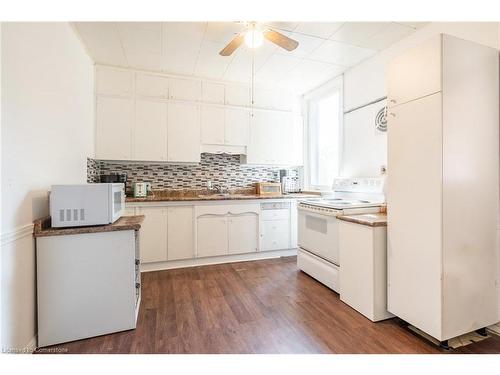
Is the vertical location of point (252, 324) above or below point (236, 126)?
below

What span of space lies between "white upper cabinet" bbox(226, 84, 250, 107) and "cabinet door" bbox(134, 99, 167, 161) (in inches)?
36.7

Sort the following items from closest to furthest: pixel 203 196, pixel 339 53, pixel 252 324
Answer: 1. pixel 252 324
2. pixel 339 53
3. pixel 203 196

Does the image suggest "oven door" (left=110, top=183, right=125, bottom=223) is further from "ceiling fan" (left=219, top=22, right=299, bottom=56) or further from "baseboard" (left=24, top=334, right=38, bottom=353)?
"ceiling fan" (left=219, top=22, right=299, bottom=56)

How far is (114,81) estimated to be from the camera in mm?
3172

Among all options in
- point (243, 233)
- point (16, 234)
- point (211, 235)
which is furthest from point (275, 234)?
point (16, 234)

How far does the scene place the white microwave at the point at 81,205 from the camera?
167 cm

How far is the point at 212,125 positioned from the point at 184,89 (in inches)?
24.1

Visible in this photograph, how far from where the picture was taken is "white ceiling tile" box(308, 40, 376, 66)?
2709 millimetres

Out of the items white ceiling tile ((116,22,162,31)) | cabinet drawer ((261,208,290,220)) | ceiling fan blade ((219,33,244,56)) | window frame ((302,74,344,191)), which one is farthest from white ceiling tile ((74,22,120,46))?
window frame ((302,74,344,191))

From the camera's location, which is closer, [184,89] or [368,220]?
[368,220]

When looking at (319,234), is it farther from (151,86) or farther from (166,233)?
(151,86)

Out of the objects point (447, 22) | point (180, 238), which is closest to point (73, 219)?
point (180, 238)

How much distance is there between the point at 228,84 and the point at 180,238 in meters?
2.30

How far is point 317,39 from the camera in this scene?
8.44 ft
